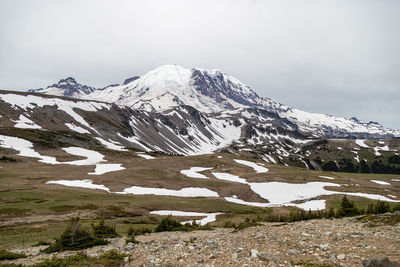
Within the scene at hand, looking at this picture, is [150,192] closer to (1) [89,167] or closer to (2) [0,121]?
(1) [89,167]

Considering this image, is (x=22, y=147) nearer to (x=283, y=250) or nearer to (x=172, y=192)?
(x=172, y=192)

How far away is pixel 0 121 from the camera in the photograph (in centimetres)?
17425

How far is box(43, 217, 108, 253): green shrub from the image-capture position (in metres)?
23.9

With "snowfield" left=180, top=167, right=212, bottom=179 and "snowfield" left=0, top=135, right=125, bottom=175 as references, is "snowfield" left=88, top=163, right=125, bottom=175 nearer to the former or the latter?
"snowfield" left=0, top=135, right=125, bottom=175

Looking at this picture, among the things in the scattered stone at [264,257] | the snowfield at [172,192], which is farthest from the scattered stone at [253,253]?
the snowfield at [172,192]

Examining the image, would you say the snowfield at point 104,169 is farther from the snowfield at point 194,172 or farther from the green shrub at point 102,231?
the green shrub at point 102,231

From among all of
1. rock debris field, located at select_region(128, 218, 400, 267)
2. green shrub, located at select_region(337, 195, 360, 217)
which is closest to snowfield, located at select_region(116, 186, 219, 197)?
green shrub, located at select_region(337, 195, 360, 217)

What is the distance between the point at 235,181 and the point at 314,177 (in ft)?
115

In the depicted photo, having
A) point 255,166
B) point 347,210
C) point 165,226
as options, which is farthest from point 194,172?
point 347,210

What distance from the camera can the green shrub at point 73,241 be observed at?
23.9m

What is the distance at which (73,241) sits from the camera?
24.4m

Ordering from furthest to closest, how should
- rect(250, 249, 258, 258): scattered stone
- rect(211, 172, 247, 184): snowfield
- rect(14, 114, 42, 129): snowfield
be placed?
rect(14, 114, 42, 129): snowfield < rect(211, 172, 247, 184): snowfield < rect(250, 249, 258, 258): scattered stone

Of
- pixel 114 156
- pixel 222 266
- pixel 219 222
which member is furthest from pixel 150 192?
pixel 114 156

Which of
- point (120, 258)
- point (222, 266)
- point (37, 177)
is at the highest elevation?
point (222, 266)
